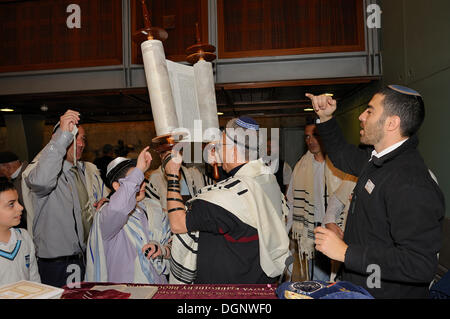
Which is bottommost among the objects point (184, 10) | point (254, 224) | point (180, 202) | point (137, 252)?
point (137, 252)

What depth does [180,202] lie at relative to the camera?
166cm

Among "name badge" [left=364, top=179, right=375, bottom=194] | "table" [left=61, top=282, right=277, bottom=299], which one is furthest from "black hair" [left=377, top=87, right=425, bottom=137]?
"table" [left=61, top=282, right=277, bottom=299]

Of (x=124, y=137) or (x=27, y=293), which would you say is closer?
(x=27, y=293)

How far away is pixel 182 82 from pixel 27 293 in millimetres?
1051

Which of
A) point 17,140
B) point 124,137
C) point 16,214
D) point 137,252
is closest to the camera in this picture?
point 16,214

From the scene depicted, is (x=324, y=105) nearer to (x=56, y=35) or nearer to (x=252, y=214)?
(x=252, y=214)

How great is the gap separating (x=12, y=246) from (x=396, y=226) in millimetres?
2033

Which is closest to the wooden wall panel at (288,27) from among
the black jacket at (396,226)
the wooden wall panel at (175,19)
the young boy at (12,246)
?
the wooden wall panel at (175,19)

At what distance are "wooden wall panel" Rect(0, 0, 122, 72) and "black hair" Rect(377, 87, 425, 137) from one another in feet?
10.9

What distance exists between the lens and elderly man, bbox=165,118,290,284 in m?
1.55

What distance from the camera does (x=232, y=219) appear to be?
1.55 m

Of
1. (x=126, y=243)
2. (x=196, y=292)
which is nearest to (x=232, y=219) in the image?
(x=196, y=292)
